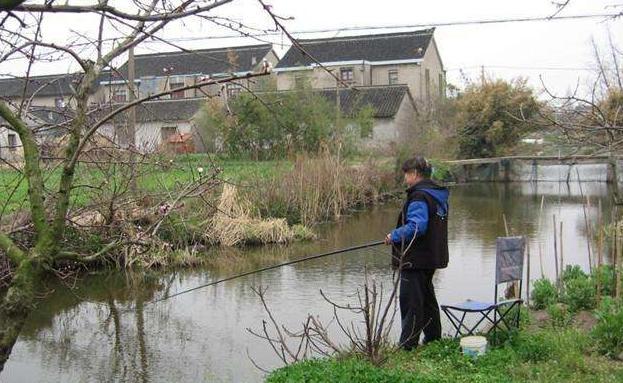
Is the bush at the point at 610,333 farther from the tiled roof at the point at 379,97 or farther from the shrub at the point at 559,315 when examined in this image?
the tiled roof at the point at 379,97

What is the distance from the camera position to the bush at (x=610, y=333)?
5789 mm

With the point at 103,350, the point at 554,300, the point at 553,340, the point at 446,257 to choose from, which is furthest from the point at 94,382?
the point at 554,300

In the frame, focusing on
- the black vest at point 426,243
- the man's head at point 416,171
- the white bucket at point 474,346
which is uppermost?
the man's head at point 416,171

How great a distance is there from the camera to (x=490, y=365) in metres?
5.39

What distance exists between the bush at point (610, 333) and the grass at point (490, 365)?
0.08m

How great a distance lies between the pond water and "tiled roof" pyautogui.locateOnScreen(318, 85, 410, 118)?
20215 mm

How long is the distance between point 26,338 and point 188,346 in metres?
2.22

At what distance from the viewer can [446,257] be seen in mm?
6180

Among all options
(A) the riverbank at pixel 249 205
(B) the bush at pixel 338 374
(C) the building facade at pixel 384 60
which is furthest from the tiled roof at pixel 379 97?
(B) the bush at pixel 338 374

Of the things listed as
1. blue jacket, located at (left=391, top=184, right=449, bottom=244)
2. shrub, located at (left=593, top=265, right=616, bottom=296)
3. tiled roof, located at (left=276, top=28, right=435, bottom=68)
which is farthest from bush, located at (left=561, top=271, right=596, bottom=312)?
tiled roof, located at (left=276, top=28, right=435, bottom=68)

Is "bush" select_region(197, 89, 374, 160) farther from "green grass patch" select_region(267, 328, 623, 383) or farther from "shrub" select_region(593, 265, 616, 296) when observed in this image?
"green grass patch" select_region(267, 328, 623, 383)

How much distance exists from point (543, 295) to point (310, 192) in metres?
10.2

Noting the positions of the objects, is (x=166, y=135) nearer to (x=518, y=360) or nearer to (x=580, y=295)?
(x=580, y=295)

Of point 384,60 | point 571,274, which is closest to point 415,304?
point 571,274
